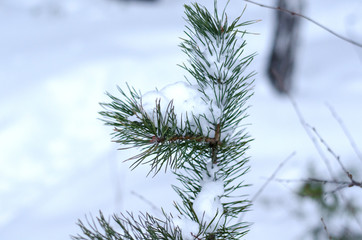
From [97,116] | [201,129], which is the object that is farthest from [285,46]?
[201,129]

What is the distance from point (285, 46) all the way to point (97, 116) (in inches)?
103

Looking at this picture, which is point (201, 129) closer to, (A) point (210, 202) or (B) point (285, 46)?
(A) point (210, 202)

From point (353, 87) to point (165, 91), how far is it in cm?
615

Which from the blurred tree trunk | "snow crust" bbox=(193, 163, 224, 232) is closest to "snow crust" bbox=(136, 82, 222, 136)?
"snow crust" bbox=(193, 163, 224, 232)

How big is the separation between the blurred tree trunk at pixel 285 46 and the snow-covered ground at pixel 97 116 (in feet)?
0.93

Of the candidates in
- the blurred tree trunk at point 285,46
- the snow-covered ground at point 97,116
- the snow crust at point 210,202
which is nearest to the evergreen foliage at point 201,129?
the snow crust at point 210,202

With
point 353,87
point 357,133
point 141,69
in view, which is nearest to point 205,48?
point 357,133

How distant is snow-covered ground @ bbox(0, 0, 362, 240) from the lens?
3723 mm

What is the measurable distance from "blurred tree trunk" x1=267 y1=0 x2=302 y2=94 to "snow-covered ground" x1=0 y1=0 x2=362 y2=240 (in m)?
0.28

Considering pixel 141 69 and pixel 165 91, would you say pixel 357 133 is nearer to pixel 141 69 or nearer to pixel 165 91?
pixel 141 69

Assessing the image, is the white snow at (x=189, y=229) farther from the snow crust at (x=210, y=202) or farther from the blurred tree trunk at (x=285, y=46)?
the blurred tree trunk at (x=285, y=46)

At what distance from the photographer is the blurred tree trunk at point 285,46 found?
600cm

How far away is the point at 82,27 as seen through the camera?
28.0 feet

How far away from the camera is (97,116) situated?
516 centimetres
